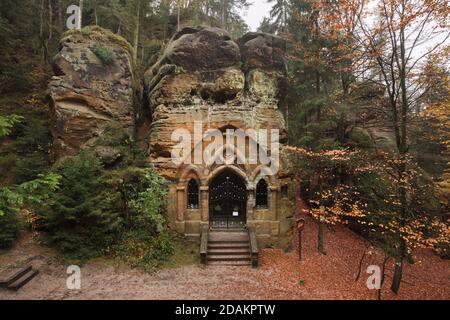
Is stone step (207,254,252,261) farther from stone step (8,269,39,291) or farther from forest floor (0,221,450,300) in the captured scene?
stone step (8,269,39,291)

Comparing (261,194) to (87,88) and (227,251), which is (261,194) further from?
(87,88)

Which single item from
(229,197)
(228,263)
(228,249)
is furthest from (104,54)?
(228,263)

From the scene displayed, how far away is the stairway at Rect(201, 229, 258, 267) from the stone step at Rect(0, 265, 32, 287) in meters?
6.28

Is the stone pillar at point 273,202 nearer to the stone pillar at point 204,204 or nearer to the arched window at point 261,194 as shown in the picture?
the arched window at point 261,194

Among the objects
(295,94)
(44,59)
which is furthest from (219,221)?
(44,59)

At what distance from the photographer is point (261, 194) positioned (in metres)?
13.9

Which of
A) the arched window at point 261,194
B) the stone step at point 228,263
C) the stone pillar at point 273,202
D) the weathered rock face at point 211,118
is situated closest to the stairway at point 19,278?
the weathered rock face at point 211,118

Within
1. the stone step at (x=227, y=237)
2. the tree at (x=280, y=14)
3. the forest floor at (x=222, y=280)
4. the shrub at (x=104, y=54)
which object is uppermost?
the tree at (x=280, y=14)

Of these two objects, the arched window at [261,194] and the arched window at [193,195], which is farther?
the arched window at [261,194]

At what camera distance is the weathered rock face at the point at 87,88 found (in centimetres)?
1358

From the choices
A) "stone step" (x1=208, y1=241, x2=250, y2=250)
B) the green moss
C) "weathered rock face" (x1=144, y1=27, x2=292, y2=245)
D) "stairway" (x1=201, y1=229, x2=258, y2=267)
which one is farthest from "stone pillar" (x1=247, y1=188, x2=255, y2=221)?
the green moss

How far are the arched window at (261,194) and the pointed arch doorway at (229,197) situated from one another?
0.75m

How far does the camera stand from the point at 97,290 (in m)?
8.88

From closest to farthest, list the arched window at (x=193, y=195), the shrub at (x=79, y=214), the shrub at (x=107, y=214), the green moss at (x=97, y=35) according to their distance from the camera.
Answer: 1. the shrub at (x=79, y=214)
2. the shrub at (x=107, y=214)
3. the arched window at (x=193, y=195)
4. the green moss at (x=97, y=35)
